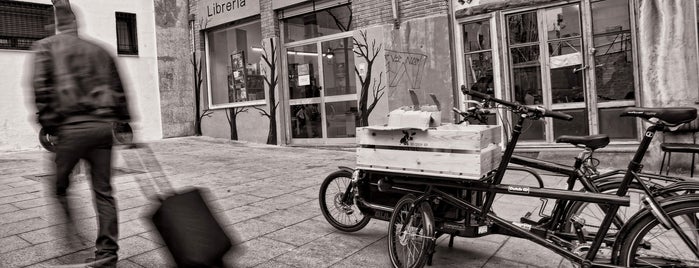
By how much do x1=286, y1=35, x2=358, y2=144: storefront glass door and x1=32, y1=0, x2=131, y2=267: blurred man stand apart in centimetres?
719

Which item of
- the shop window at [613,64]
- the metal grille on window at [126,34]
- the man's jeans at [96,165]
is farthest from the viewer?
the metal grille on window at [126,34]

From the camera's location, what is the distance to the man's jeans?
305cm

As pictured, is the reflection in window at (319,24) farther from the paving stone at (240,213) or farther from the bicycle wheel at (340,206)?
the bicycle wheel at (340,206)

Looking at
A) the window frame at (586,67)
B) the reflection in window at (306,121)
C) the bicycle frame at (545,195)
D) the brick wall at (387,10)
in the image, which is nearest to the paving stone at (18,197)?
the bicycle frame at (545,195)

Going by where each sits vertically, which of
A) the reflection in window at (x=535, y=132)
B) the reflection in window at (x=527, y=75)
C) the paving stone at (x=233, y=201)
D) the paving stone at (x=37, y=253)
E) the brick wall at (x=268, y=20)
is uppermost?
the brick wall at (x=268, y=20)

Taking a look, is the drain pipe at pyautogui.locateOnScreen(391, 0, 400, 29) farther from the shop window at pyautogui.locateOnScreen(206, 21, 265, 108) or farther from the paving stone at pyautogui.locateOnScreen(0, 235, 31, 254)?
the paving stone at pyautogui.locateOnScreen(0, 235, 31, 254)

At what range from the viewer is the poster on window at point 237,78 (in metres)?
12.6

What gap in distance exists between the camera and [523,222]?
3.41m

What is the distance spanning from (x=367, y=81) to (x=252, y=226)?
5694mm

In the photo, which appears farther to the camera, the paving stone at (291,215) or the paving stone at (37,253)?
the paving stone at (291,215)

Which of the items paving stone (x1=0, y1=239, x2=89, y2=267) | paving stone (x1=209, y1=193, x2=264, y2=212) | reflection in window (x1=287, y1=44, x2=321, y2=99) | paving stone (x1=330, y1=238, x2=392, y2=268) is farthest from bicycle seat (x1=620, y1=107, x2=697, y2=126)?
reflection in window (x1=287, y1=44, x2=321, y2=99)

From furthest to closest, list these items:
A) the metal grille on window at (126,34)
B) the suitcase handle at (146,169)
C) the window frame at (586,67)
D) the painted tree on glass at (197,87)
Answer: the painted tree on glass at (197,87)
the metal grille on window at (126,34)
the window frame at (586,67)
the suitcase handle at (146,169)

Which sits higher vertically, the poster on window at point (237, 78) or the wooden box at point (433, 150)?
the poster on window at point (237, 78)

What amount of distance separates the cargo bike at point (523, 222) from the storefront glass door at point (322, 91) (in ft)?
21.6
